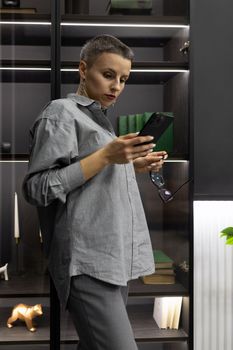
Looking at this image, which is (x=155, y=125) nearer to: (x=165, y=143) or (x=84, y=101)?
(x=84, y=101)

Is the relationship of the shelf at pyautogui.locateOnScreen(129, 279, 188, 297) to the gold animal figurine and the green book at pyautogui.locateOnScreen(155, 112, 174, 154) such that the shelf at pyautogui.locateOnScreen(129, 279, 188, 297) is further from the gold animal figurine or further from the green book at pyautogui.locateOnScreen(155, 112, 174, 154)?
the green book at pyautogui.locateOnScreen(155, 112, 174, 154)

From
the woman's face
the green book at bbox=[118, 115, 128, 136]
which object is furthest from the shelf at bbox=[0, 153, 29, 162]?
the woman's face

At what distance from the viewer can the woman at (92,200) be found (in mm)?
1689

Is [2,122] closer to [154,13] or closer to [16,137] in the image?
[16,137]

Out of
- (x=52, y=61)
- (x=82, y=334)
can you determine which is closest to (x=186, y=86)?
(x=52, y=61)

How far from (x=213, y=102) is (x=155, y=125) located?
1.24 meters

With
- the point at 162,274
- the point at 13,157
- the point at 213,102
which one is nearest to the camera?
the point at 13,157

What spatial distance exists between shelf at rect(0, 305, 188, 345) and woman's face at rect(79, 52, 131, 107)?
1.16 metres

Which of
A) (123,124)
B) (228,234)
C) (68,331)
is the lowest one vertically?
(68,331)

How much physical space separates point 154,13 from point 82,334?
1555mm

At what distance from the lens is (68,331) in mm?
2541

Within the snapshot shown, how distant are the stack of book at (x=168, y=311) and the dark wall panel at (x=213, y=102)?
0.61 meters

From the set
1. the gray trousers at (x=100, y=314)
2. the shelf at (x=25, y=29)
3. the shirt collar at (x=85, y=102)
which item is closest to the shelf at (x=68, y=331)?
the gray trousers at (x=100, y=314)

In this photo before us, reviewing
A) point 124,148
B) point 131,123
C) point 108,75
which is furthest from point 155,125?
point 131,123
